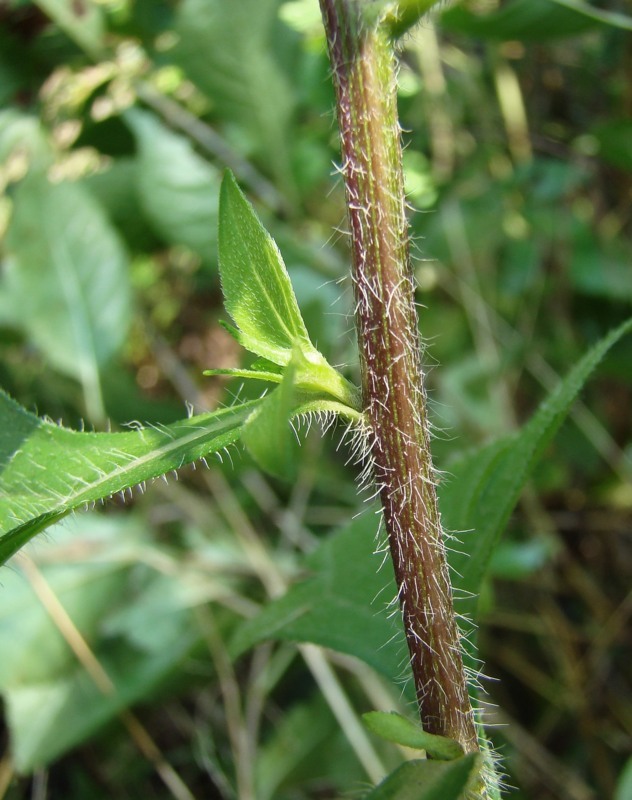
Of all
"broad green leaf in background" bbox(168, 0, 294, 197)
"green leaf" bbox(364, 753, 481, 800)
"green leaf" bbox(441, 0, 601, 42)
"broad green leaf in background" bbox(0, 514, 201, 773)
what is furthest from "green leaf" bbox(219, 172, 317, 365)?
"broad green leaf in background" bbox(168, 0, 294, 197)

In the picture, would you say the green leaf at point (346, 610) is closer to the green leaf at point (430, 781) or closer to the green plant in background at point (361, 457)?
the green plant in background at point (361, 457)

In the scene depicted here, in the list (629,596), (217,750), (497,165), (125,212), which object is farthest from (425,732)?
(497,165)

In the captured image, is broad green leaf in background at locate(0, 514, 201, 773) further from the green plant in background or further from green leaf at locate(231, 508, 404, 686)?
green leaf at locate(231, 508, 404, 686)

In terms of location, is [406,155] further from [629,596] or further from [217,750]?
[217,750]

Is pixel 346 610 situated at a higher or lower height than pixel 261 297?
lower

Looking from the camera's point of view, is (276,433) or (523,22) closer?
(276,433)

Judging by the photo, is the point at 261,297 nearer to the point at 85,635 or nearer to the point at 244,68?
the point at 85,635

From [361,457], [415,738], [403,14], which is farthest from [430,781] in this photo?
[403,14]
